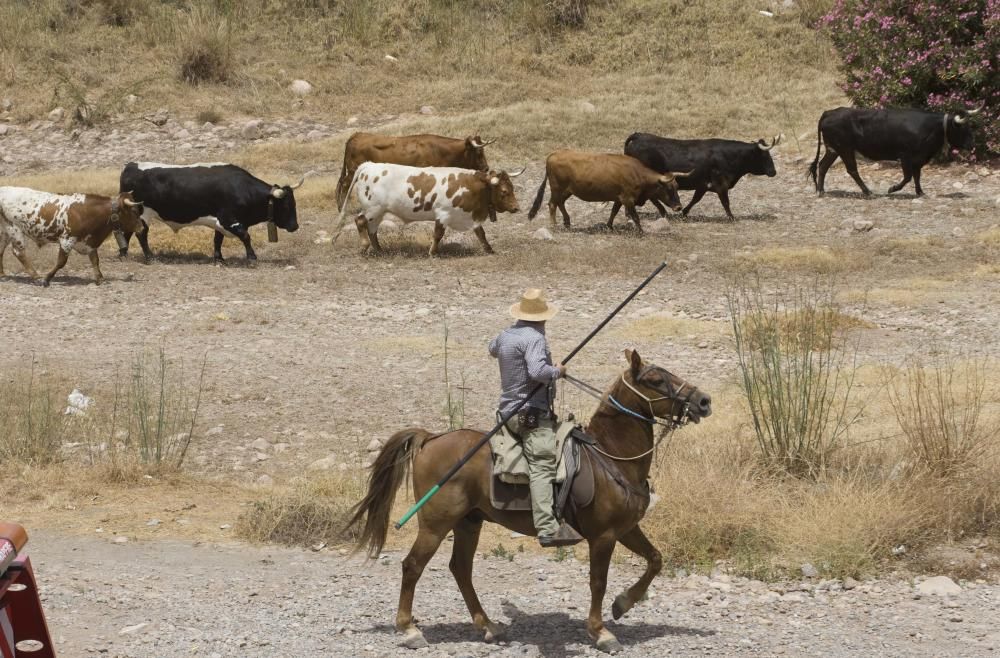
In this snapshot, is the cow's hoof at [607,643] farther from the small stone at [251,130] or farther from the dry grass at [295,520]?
the small stone at [251,130]

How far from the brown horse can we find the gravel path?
26cm

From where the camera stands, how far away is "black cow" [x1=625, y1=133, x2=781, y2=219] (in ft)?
65.2

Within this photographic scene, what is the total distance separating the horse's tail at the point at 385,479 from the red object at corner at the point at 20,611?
1530 mm

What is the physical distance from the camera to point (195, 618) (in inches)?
261

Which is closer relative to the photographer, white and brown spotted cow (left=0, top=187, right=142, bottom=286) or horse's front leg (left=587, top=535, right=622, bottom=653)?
horse's front leg (left=587, top=535, right=622, bottom=653)

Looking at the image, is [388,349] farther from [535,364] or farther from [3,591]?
[3,591]

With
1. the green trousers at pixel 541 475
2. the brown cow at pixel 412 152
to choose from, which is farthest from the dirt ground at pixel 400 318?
the brown cow at pixel 412 152

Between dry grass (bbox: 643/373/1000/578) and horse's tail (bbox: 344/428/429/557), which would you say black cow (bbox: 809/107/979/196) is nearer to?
dry grass (bbox: 643/373/1000/578)

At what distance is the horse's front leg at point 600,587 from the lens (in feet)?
20.4

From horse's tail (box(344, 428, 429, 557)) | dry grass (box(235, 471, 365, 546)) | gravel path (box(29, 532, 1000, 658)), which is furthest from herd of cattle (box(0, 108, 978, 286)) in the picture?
horse's tail (box(344, 428, 429, 557))

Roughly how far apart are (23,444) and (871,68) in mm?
18189

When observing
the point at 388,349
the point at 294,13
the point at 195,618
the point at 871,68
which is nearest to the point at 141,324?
the point at 388,349

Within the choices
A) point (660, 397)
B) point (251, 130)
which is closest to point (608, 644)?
point (660, 397)

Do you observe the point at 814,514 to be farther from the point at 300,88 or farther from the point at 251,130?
the point at 300,88
